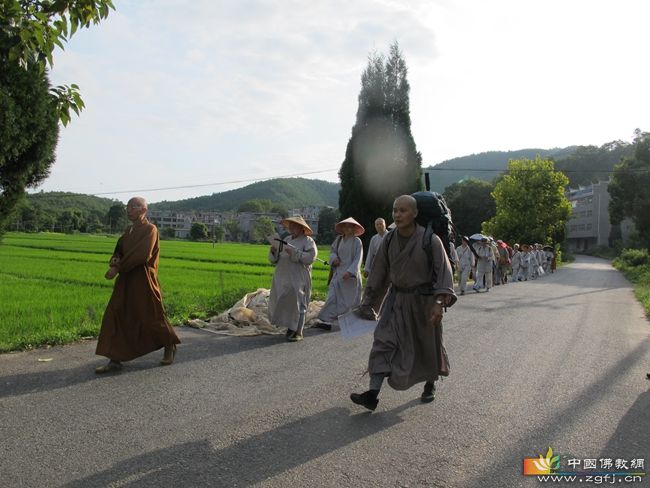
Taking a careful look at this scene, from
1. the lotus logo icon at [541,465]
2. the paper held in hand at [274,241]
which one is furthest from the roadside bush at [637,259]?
the lotus logo icon at [541,465]

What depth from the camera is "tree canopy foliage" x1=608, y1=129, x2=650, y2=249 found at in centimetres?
3788

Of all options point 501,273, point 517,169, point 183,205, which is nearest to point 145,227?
point 501,273

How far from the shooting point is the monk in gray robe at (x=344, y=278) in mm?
9297

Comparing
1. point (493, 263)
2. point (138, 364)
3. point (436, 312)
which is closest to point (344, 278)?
point (138, 364)

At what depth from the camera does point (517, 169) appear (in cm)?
4422

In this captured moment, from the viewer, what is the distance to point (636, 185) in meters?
38.8

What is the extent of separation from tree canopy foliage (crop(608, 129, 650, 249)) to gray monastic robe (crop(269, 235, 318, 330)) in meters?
37.4

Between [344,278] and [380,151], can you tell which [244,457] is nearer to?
[344,278]

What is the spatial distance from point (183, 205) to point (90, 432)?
196 meters

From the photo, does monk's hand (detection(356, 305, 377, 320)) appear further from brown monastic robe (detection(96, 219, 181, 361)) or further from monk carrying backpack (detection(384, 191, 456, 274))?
brown monastic robe (detection(96, 219, 181, 361))

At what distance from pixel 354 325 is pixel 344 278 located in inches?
162

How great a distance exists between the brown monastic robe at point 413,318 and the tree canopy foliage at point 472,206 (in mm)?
75399

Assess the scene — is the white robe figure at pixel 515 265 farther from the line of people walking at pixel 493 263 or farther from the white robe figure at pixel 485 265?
the white robe figure at pixel 485 265

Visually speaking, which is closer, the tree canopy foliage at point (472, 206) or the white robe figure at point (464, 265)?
the white robe figure at point (464, 265)
